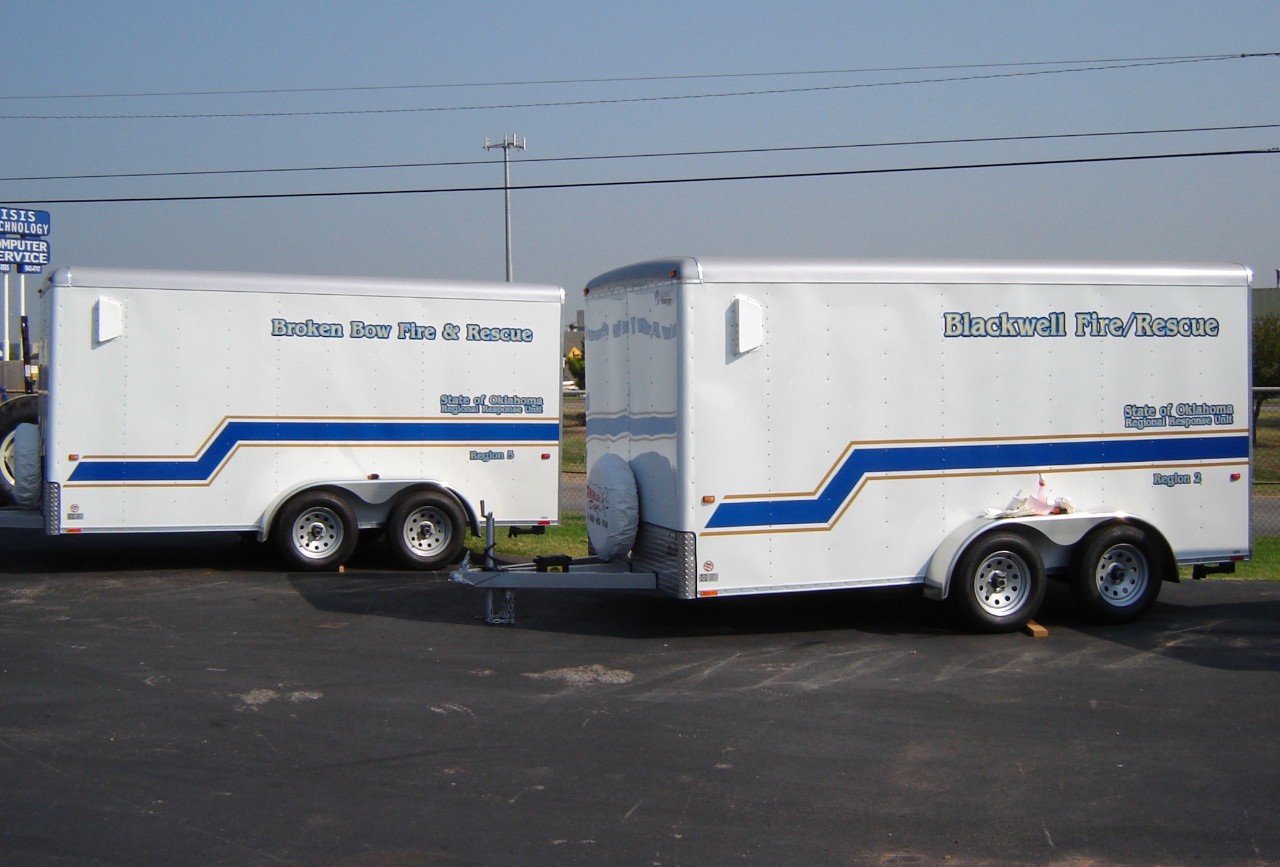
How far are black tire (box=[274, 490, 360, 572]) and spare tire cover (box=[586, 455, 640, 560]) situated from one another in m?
3.53

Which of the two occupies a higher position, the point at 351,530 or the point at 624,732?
the point at 351,530

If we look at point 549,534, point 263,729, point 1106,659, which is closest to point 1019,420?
point 1106,659

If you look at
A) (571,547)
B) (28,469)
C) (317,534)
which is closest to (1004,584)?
(571,547)

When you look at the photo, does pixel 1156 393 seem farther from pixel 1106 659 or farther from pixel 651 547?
pixel 651 547

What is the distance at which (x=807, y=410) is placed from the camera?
9695 millimetres

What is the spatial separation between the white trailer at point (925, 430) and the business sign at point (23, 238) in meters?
13.2

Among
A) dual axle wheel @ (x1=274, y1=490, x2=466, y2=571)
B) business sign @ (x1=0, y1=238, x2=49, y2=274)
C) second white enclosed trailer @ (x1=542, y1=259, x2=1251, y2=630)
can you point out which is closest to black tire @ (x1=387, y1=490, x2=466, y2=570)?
dual axle wheel @ (x1=274, y1=490, x2=466, y2=571)

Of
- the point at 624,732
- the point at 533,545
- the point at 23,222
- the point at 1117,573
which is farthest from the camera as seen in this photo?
the point at 23,222

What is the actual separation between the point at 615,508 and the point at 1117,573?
419cm

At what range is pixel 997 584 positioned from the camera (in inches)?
400

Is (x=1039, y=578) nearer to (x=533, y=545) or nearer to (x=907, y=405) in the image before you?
(x=907, y=405)

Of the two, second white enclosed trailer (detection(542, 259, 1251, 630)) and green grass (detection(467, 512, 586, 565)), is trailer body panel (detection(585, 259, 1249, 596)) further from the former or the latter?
green grass (detection(467, 512, 586, 565))

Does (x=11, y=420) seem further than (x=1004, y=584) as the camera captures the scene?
Yes

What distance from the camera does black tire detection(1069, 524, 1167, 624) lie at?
33.5 ft
